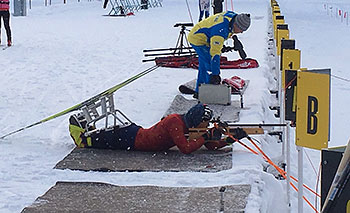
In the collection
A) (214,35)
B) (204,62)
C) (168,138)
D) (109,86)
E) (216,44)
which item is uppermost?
(214,35)

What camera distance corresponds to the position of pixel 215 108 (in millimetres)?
8516

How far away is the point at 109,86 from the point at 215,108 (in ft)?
8.87

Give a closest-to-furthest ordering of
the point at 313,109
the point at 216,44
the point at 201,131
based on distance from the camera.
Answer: the point at 313,109 → the point at 201,131 → the point at 216,44

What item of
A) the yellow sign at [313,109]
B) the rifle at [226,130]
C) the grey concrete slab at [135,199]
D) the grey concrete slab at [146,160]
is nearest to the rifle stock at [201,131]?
the rifle at [226,130]

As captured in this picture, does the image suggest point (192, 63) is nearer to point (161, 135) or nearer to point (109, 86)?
point (109, 86)

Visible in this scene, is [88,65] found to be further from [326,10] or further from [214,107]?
[326,10]

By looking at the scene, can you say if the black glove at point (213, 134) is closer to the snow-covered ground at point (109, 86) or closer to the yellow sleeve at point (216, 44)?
the snow-covered ground at point (109, 86)

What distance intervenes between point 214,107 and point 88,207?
150 inches

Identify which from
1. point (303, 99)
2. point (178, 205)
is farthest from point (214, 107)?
point (303, 99)

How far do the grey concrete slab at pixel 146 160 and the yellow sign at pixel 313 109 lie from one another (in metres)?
1.67

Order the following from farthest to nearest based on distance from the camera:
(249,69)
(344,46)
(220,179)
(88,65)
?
(344,46) < (88,65) < (249,69) < (220,179)

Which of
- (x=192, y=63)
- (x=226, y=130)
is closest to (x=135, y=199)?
(x=226, y=130)

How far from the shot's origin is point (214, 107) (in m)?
8.59

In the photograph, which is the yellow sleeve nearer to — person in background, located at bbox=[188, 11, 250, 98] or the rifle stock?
person in background, located at bbox=[188, 11, 250, 98]
